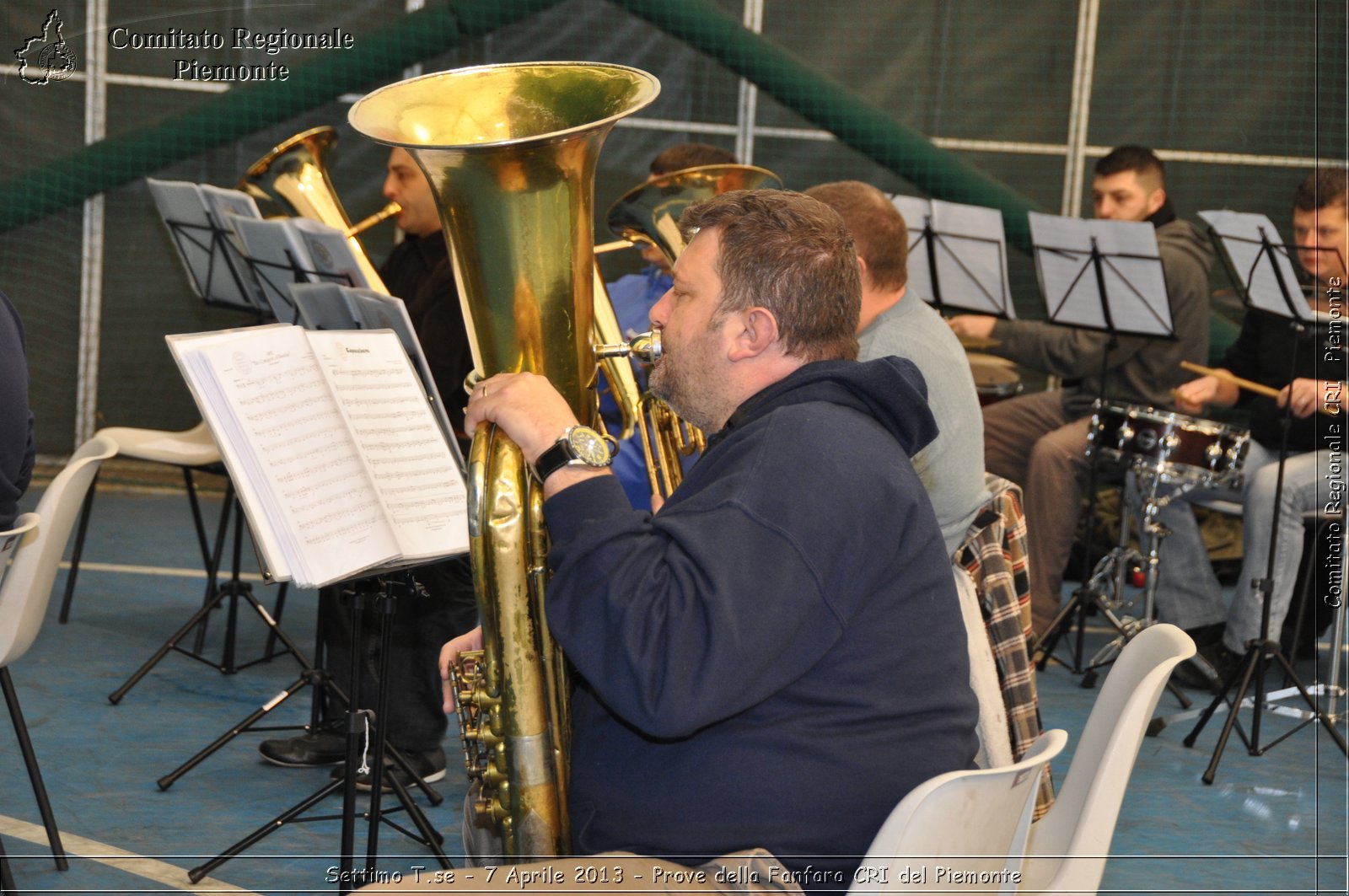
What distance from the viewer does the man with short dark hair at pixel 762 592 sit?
157cm

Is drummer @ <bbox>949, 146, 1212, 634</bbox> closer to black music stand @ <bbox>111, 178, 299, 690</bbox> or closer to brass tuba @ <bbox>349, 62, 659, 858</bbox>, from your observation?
black music stand @ <bbox>111, 178, 299, 690</bbox>

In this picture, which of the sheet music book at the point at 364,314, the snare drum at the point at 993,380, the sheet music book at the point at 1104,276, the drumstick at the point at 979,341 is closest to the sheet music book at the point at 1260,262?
the sheet music book at the point at 1104,276

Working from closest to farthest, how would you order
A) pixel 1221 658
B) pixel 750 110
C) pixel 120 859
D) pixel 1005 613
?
1. pixel 1005 613
2. pixel 120 859
3. pixel 1221 658
4. pixel 750 110

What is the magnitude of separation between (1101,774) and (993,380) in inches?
164

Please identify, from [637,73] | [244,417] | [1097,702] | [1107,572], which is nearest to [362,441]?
[244,417]

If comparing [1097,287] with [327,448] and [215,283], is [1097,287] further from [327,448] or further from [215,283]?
[327,448]

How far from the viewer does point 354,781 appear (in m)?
2.64

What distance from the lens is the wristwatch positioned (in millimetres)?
1747

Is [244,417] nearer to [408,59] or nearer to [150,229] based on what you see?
[408,59]

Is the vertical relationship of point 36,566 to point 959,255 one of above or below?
below

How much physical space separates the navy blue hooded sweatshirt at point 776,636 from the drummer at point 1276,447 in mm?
2714

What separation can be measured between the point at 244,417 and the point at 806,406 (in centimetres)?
92

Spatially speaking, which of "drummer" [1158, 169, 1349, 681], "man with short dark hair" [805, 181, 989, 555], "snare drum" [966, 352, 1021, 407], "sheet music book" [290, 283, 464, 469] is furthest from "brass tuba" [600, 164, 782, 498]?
"snare drum" [966, 352, 1021, 407]

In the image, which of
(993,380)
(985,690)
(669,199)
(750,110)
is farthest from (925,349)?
(750,110)
